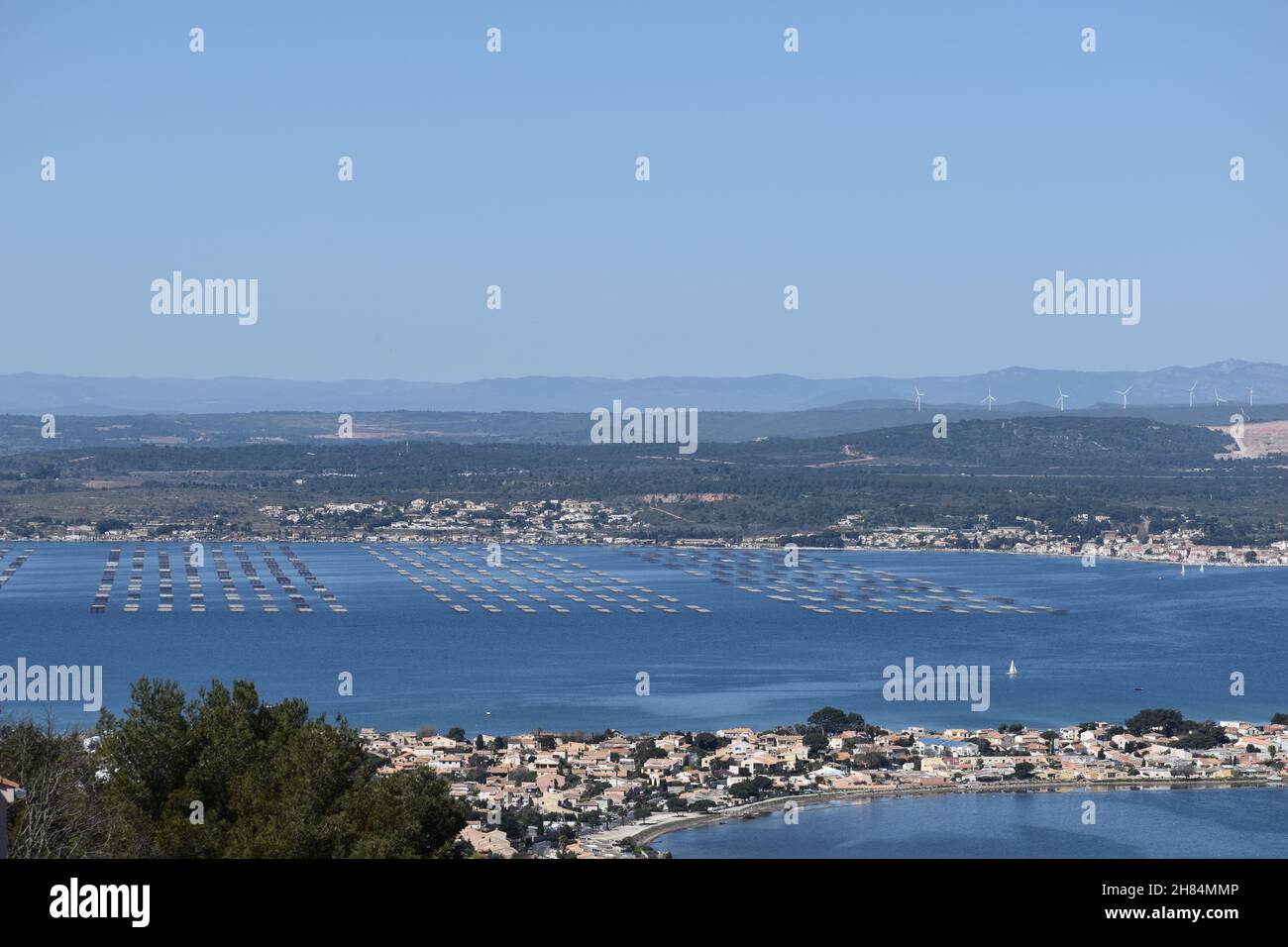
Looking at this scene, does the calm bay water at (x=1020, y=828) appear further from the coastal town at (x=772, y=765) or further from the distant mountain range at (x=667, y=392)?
the distant mountain range at (x=667, y=392)

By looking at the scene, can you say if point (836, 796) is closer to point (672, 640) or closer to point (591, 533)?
point (672, 640)

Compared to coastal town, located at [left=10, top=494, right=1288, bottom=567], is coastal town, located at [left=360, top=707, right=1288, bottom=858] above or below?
below

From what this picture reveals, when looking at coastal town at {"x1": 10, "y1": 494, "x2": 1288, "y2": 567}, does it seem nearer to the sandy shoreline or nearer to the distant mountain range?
the sandy shoreline

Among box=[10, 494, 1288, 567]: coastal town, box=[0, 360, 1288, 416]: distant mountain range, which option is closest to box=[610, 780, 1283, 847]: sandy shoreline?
box=[10, 494, 1288, 567]: coastal town

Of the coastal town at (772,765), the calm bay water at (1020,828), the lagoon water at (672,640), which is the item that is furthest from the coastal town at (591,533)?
the calm bay water at (1020,828)

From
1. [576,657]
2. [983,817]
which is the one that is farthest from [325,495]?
[983,817]
